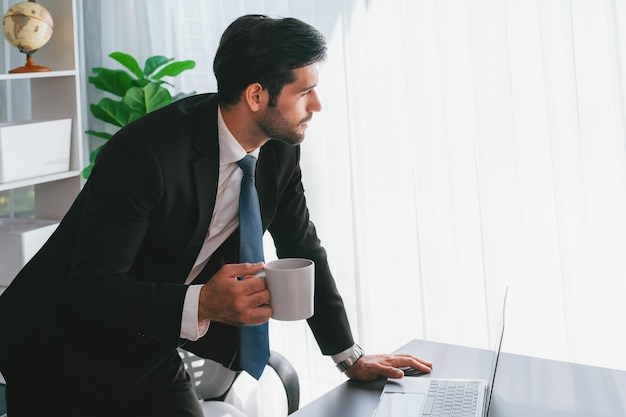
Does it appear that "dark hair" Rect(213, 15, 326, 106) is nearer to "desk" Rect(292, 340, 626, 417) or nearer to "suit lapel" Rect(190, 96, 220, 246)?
"suit lapel" Rect(190, 96, 220, 246)

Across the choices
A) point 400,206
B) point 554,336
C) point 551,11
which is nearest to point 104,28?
point 400,206

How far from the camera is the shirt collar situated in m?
1.57

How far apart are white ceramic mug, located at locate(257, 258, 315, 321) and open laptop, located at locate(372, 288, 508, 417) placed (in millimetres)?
252

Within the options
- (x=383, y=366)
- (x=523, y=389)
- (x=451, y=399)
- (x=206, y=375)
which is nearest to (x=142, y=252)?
(x=383, y=366)

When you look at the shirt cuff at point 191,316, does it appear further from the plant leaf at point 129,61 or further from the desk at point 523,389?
the plant leaf at point 129,61

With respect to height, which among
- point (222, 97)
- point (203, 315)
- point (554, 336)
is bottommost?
point (554, 336)

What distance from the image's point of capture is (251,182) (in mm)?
1590

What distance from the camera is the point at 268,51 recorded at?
59.4 inches

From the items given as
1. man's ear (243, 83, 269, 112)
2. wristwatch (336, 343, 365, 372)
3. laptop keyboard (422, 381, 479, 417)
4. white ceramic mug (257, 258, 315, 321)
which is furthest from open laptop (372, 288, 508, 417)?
man's ear (243, 83, 269, 112)

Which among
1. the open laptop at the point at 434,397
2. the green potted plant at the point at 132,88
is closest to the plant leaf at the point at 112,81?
the green potted plant at the point at 132,88

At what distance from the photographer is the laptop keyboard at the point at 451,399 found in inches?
53.1

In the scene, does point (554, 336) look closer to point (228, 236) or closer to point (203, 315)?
point (228, 236)

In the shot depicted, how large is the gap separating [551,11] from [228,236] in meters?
1.27

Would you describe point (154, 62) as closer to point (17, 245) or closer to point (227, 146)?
point (17, 245)
